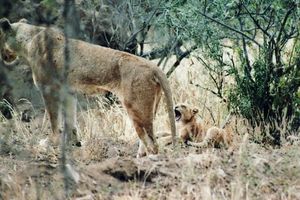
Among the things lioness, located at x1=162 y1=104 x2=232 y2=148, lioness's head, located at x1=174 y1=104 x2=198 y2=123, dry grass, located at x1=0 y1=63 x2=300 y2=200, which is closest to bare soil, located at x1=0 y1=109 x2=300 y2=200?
dry grass, located at x1=0 y1=63 x2=300 y2=200

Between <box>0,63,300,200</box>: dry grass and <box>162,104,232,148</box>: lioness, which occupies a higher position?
<box>162,104,232,148</box>: lioness

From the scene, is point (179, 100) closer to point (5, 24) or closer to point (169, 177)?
point (5, 24)

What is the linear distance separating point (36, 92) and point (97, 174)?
6047 millimetres

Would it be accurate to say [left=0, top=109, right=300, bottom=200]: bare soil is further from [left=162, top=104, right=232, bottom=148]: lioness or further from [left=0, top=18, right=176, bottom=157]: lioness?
[left=162, top=104, right=232, bottom=148]: lioness

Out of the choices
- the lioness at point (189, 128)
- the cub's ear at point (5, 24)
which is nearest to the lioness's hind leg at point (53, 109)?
the cub's ear at point (5, 24)

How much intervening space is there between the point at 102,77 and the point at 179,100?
341cm

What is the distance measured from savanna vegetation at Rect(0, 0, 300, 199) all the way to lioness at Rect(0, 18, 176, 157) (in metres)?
0.33

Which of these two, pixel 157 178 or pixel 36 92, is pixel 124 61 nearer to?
pixel 157 178

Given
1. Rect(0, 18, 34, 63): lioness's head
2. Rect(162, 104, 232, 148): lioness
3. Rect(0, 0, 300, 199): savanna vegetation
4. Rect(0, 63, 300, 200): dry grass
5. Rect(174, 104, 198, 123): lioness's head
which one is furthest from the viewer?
Rect(0, 18, 34, 63): lioness's head

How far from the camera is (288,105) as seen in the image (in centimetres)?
888

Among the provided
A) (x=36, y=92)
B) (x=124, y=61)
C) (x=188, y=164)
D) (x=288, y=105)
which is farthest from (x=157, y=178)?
(x=36, y=92)

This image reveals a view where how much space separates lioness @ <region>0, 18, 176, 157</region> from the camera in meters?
7.84

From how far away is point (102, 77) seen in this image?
320 inches

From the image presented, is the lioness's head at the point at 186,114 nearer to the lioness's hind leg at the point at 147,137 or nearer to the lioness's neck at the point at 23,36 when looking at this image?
the lioness's hind leg at the point at 147,137
